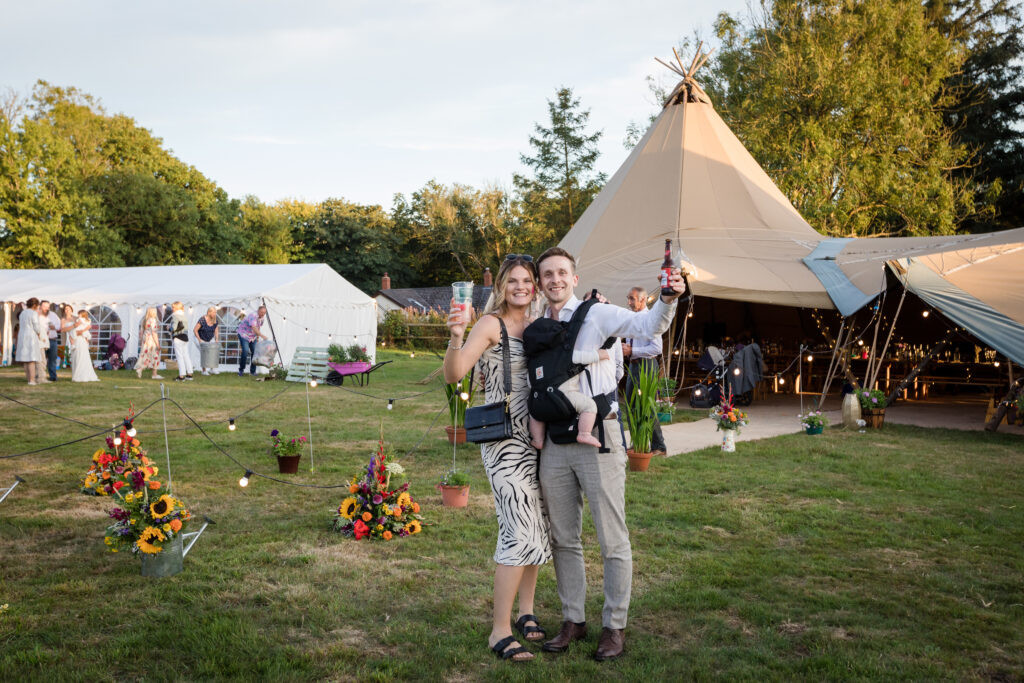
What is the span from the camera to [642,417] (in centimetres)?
633

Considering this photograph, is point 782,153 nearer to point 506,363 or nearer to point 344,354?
point 344,354

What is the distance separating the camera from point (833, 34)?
18.9m

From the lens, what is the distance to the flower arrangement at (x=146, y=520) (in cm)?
371

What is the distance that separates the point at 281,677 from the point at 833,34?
20845 millimetres

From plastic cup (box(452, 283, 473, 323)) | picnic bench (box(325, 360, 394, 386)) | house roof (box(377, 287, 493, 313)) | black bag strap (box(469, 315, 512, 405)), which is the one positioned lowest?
picnic bench (box(325, 360, 394, 386))

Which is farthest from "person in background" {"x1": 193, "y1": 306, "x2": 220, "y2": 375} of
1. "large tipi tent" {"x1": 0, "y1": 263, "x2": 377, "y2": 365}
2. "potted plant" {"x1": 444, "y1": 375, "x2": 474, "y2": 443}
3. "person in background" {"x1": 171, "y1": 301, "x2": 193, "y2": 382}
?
"potted plant" {"x1": 444, "y1": 375, "x2": 474, "y2": 443}

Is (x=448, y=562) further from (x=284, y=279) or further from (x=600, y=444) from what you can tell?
(x=284, y=279)

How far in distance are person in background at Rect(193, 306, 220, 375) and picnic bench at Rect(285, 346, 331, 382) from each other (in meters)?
2.02

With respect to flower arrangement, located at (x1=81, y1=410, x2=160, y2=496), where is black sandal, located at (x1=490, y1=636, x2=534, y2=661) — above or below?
below

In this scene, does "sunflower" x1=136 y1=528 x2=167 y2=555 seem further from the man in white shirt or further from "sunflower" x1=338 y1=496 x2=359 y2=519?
the man in white shirt

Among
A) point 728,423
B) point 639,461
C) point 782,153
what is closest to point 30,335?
point 639,461

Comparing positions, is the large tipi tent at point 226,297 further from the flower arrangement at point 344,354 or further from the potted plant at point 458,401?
the potted plant at point 458,401

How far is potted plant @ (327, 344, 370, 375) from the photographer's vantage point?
45.9ft

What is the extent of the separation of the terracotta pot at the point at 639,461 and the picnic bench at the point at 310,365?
900cm
